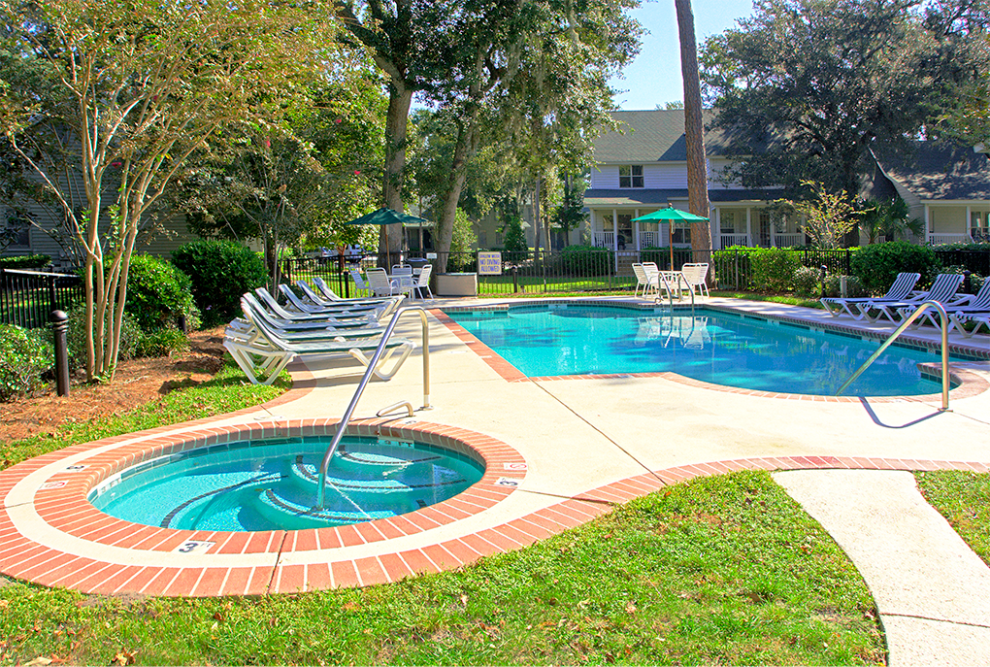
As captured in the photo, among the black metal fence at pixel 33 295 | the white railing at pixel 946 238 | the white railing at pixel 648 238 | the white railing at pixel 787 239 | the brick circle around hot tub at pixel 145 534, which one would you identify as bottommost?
the brick circle around hot tub at pixel 145 534

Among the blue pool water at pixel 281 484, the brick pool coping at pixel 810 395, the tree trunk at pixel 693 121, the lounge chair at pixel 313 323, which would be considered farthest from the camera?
the tree trunk at pixel 693 121

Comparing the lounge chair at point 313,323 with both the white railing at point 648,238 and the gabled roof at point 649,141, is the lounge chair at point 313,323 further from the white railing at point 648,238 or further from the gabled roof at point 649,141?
the white railing at point 648,238

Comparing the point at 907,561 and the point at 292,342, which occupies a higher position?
the point at 292,342

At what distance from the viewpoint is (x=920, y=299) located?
492 inches

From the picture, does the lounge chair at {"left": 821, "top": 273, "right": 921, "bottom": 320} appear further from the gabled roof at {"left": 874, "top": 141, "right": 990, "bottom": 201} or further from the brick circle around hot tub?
the gabled roof at {"left": 874, "top": 141, "right": 990, "bottom": 201}

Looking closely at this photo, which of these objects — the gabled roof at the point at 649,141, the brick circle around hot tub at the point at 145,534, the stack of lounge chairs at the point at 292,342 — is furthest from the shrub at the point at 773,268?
the brick circle around hot tub at the point at 145,534

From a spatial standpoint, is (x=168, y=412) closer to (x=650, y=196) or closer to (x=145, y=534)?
(x=145, y=534)

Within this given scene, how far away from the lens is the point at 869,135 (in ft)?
96.2

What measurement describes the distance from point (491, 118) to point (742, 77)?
14526mm

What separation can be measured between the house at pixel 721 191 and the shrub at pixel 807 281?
14.0 metres

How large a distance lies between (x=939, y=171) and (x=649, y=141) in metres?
13.1

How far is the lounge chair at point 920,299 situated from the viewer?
12.1 meters

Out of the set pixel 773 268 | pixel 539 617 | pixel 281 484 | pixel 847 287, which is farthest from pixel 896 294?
pixel 539 617

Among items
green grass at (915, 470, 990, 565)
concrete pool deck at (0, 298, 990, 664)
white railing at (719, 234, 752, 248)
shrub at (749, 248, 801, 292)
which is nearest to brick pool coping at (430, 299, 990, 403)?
concrete pool deck at (0, 298, 990, 664)
